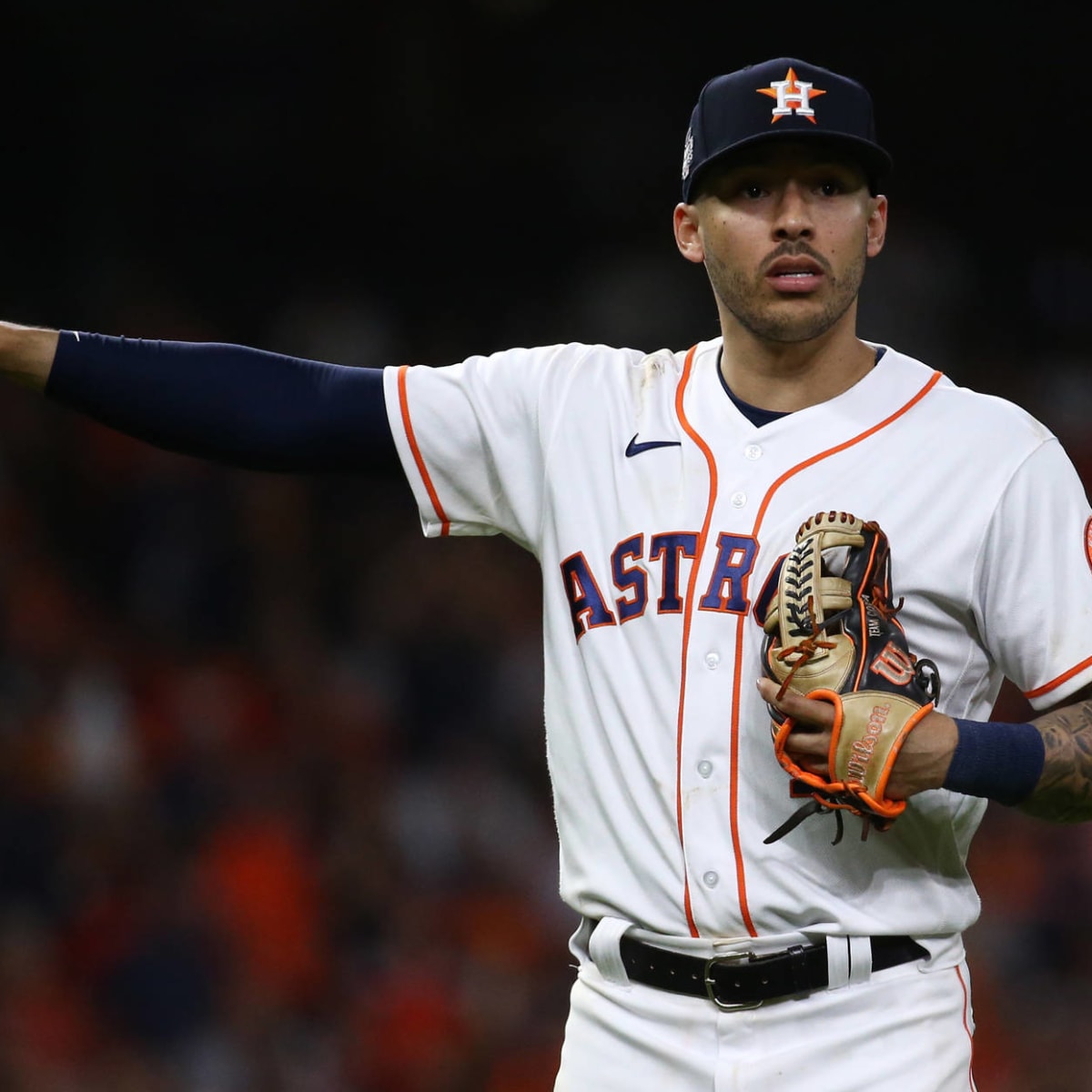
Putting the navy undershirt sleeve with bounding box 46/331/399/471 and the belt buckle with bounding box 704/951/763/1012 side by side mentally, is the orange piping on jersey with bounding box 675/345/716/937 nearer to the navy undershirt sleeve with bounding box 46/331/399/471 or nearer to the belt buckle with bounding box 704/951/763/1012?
the belt buckle with bounding box 704/951/763/1012

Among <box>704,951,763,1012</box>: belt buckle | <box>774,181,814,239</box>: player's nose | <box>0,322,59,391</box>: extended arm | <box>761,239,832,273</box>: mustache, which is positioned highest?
<box>774,181,814,239</box>: player's nose

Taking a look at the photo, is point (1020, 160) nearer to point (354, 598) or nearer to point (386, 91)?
point (386, 91)

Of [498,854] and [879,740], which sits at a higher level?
[879,740]

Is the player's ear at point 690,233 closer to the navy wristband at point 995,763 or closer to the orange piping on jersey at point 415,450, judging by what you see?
the orange piping on jersey at point 415,450

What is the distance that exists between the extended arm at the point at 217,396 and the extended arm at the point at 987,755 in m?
0.71

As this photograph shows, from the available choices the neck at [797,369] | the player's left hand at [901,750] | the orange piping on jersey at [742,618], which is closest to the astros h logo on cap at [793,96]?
the neck at [797,369]

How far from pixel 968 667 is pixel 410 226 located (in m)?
3.94

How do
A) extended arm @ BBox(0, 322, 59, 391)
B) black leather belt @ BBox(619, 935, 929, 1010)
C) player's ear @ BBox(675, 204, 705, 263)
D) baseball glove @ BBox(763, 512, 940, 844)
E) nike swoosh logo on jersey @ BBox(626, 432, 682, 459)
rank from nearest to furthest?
baseball glove @ BBox(763, 512, 940, 844) < black leather belt @ BBox(619, 935, 929, 1010) < extended arm @ BBox(0, 322, 59, 391) < nike swoosh logo on jersey @ BBox(626, 432, 682, 459) < player's ear @ BBox(675, 204, 705, 263)

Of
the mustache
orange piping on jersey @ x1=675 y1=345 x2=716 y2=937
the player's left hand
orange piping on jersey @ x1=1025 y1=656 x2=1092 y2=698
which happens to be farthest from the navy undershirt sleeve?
orange piping on jersey @ x1=1025 y1=656 x2=1092 y2=698

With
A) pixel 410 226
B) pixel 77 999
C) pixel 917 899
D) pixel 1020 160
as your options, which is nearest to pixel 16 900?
pixel 77 999

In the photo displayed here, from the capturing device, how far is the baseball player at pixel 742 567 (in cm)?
194

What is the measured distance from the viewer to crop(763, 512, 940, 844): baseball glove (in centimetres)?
182

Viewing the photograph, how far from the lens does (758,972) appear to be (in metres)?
1.93

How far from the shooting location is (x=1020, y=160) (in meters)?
5.52
